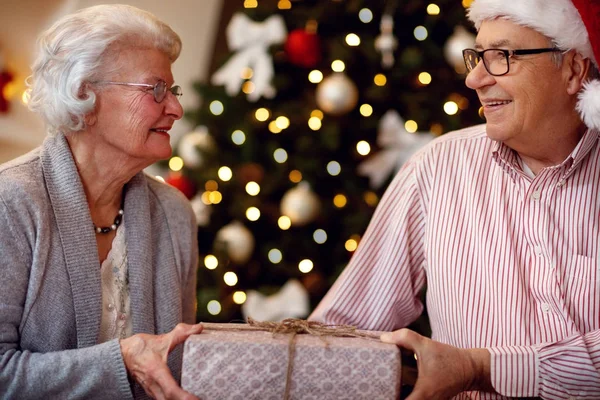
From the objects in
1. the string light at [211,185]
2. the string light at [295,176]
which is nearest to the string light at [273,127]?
the string light at [295,176]

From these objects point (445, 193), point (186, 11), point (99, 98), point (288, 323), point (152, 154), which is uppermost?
point (186, 11)

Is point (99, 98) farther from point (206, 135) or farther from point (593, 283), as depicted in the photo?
point (206, 135)

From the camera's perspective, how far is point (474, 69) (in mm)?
1881

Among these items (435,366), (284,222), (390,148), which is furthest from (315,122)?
(435,366)

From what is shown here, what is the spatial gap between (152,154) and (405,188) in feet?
2.26

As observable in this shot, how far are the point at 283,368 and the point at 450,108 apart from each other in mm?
2155

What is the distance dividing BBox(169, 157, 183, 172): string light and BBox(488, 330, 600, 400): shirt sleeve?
2.31m

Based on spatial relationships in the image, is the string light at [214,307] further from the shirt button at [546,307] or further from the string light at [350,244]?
the shirt button at [546,307]

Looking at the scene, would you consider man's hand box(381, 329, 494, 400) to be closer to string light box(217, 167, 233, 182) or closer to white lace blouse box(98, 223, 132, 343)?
white lace blouse box(98, 223, 132, 343)

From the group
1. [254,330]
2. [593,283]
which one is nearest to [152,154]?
[254,330]

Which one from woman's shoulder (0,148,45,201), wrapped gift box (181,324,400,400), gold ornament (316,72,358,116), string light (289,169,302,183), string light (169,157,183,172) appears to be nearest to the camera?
wrapped gift box (181,324,400,400)

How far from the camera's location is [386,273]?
1.93m

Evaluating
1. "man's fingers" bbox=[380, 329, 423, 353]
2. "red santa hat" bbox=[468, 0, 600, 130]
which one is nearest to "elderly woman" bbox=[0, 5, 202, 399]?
"man's fingers" bbox=[380, 329, 423, 353]

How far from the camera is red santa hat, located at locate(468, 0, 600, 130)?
1.73m
